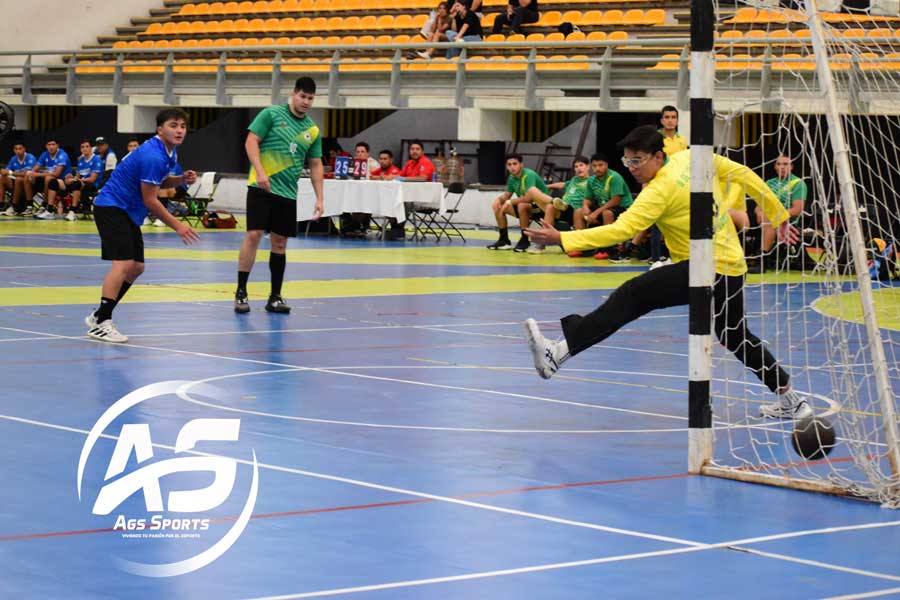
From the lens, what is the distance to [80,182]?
30.3 metres

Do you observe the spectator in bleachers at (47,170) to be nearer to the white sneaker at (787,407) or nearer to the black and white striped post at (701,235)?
the white sneaker at (787,407)

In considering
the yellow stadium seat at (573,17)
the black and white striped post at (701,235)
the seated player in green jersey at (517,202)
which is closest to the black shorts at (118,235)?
the black and white striped post at (701,235)

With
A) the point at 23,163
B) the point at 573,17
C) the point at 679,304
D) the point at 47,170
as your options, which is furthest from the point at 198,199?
the point at 679,304

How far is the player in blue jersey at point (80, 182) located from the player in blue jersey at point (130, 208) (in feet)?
62.2

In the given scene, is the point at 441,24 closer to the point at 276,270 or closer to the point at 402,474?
the point at 276,270

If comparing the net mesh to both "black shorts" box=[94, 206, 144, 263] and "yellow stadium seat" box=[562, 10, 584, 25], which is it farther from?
"yellow stadium seat" box=[562, 10, 584, 25]

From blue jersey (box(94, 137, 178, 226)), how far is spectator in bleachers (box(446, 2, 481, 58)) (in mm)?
20182

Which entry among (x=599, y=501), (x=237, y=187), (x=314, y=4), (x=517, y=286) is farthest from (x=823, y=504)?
(x=314, y=4)

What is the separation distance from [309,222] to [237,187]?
30.6 feet

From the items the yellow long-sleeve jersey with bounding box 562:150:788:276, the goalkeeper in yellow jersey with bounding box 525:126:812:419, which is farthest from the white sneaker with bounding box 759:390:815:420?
the yellow long-sleeve jersey with bounding box 562:150:788:276

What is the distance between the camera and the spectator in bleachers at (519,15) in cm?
3155

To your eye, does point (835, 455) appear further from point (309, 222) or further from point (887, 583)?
point (309, 222)

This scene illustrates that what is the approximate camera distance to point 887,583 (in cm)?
513

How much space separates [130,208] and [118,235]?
23 centimetres
